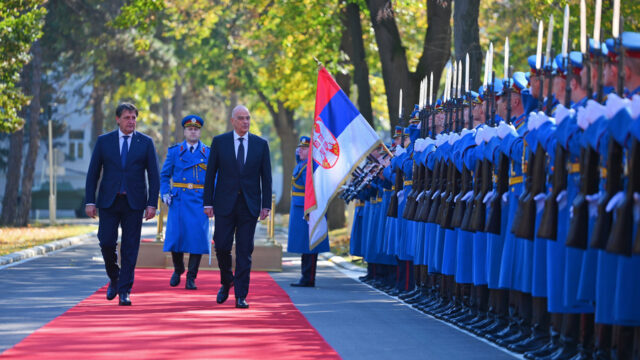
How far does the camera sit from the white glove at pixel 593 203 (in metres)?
7.59

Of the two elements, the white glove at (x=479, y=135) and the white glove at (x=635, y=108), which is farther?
the white glove at (x=479, y=135)

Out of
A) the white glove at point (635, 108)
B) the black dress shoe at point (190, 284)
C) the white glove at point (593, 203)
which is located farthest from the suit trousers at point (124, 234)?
the white glove at point (635, 108)

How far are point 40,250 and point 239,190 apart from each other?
1146cm

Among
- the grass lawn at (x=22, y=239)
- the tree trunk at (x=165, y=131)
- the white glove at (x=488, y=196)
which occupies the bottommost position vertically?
the grass lawn at (x=22, y=239)

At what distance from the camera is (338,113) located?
14.9m

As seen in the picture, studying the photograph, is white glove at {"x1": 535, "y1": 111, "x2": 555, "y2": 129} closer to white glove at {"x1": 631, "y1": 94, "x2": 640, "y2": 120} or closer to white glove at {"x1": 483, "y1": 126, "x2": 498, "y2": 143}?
white glove at {"x1": 483, "y1": 126, "x2": 498, "y2": 143}

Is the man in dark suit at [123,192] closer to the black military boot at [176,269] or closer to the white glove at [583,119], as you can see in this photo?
the black military boot at [176,269]

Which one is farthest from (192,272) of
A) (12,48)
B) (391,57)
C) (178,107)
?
(178,107)

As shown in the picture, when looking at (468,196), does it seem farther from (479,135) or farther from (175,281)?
(175,281)

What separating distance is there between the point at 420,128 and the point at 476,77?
533cm

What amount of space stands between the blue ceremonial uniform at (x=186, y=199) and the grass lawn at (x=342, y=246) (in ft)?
19.8

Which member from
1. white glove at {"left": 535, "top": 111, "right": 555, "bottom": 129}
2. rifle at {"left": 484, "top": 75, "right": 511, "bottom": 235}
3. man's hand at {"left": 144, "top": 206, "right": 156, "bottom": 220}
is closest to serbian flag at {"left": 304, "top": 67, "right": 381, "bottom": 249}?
man's hand at {"left": 144, "top": 206, "right": 156, "bottom": 220}

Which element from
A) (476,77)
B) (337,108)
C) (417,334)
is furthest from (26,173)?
(417,334)

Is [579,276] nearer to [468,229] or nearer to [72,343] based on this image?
[468,229]
